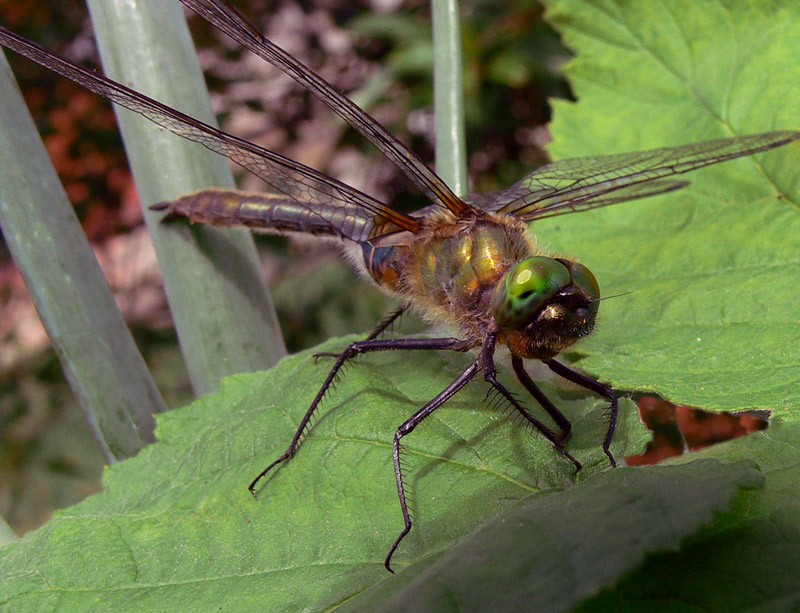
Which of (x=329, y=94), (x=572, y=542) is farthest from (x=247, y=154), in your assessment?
(x=572, y=542)

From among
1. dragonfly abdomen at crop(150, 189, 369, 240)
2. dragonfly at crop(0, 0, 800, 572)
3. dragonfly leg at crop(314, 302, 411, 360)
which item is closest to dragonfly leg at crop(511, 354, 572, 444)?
dragonfly at crop(0, 0, 800, 572)

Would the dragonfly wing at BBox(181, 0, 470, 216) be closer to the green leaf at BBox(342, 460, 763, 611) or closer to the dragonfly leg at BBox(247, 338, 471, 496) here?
the dragonfly leg at BBox(247, 338, 471, 496)

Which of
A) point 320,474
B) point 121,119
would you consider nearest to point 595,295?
point 320,474

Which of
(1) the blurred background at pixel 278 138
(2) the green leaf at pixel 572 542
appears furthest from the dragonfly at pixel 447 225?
(1) the blurred background at pixel 278 138

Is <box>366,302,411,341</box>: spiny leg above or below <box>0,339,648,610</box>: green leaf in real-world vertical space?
above

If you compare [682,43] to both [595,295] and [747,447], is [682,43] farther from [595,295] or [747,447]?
[747,447]

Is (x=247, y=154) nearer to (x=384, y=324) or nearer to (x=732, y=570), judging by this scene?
Result: (x=384, y=324)

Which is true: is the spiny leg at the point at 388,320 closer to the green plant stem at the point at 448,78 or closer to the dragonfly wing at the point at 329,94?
the dragonfly wing at the point at 329,94
